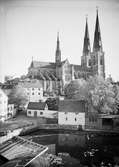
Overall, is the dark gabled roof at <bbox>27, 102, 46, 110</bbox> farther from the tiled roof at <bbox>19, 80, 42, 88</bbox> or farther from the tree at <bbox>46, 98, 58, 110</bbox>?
the tiled roof at <bbox>19, 80, 42, 88</bbox>

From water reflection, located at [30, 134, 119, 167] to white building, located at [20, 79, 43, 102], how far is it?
136 centimetres

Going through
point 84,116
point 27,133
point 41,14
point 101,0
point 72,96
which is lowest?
point 27,133

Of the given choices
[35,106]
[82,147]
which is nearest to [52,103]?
[35,106]

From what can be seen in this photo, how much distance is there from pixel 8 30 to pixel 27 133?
3060 millimetres

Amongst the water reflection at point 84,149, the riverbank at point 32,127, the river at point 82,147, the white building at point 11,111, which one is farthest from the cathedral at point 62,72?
the water reflection at point 84,149

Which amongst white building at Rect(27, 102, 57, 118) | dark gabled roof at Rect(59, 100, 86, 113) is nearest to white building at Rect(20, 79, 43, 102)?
white building at Rect(27, 102, 57, 118)

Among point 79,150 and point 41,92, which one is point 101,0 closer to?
point 41,92

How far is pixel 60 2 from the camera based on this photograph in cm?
374

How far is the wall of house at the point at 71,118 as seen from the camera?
16.2 ft

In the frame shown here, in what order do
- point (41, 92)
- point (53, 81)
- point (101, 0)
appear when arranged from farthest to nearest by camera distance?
point (53, 81), point (41, 92), point (101, 0)

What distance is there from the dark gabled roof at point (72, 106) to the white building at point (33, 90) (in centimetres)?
83

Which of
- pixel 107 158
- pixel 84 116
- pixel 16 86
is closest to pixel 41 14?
pixel 16 86

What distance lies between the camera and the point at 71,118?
501cm

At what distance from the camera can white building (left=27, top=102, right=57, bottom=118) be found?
5.02m
